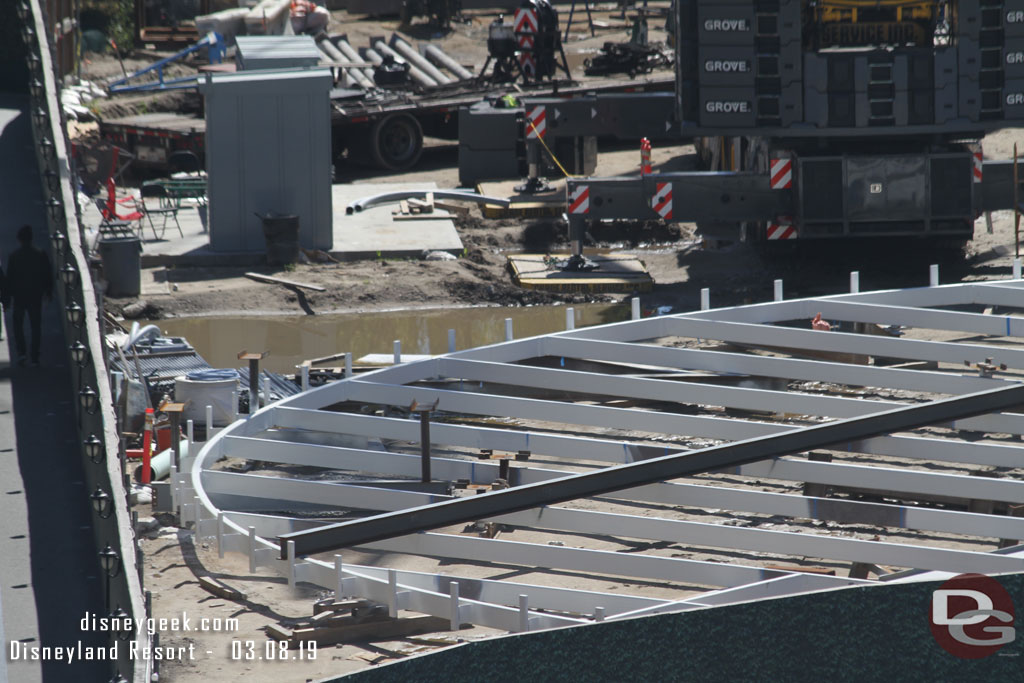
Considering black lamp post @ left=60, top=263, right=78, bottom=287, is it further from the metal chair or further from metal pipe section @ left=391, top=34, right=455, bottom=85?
metal pipe section @ left=391, top=34, right=455, bottom=85

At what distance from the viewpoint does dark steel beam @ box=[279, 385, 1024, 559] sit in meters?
8.64

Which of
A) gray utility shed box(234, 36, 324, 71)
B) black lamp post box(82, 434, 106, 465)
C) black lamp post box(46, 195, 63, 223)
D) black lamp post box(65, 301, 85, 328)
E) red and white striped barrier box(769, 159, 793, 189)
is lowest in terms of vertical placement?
black lamp post box(82, 434, 106, 465)

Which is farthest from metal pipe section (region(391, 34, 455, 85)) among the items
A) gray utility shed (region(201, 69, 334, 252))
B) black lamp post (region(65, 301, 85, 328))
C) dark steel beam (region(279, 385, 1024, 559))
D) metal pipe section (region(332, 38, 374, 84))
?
black lamp post (region(65, 301, 85, 328))

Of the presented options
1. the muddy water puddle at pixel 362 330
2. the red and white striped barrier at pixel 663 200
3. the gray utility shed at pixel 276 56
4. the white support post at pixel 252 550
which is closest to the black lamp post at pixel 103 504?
the white support post at pixel 252 550

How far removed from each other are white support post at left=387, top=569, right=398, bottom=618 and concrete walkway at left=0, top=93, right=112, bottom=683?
1.81 meters

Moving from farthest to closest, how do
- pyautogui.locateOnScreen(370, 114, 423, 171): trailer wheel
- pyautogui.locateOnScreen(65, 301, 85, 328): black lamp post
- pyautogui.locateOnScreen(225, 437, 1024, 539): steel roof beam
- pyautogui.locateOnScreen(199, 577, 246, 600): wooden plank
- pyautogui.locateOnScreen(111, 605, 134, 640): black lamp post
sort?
1. pyautogui.locateOnScreen(370, 114, 423, 171): trailer wheel
2. pyautogui.locateOnScreen(225, 437, 1024, 539): steel roof beam
3. pyautogui.locateOnScreen(199, 577, 246, 600): wooden plank
4. pyautogui.locateOnScreen(65, 301, 85, 328): black lamp post
5. pyautogui.locateOnScreen(111, 605, 134, 640): black lamp post

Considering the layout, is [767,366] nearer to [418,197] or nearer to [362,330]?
[362,330]

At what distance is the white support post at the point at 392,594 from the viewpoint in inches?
342

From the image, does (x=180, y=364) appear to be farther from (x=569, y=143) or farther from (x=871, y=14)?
(x=569, y=143)

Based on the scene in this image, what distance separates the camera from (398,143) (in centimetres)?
2600

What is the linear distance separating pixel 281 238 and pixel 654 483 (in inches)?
407

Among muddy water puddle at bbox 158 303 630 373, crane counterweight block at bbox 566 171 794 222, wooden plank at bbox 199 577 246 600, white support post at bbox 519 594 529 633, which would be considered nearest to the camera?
white support post at bbox 519 594 529 633

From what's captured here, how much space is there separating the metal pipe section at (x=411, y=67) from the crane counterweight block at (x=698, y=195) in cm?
1187

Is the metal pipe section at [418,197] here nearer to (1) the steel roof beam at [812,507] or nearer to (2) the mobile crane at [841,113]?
(2) the mobile crane at [841,113]
